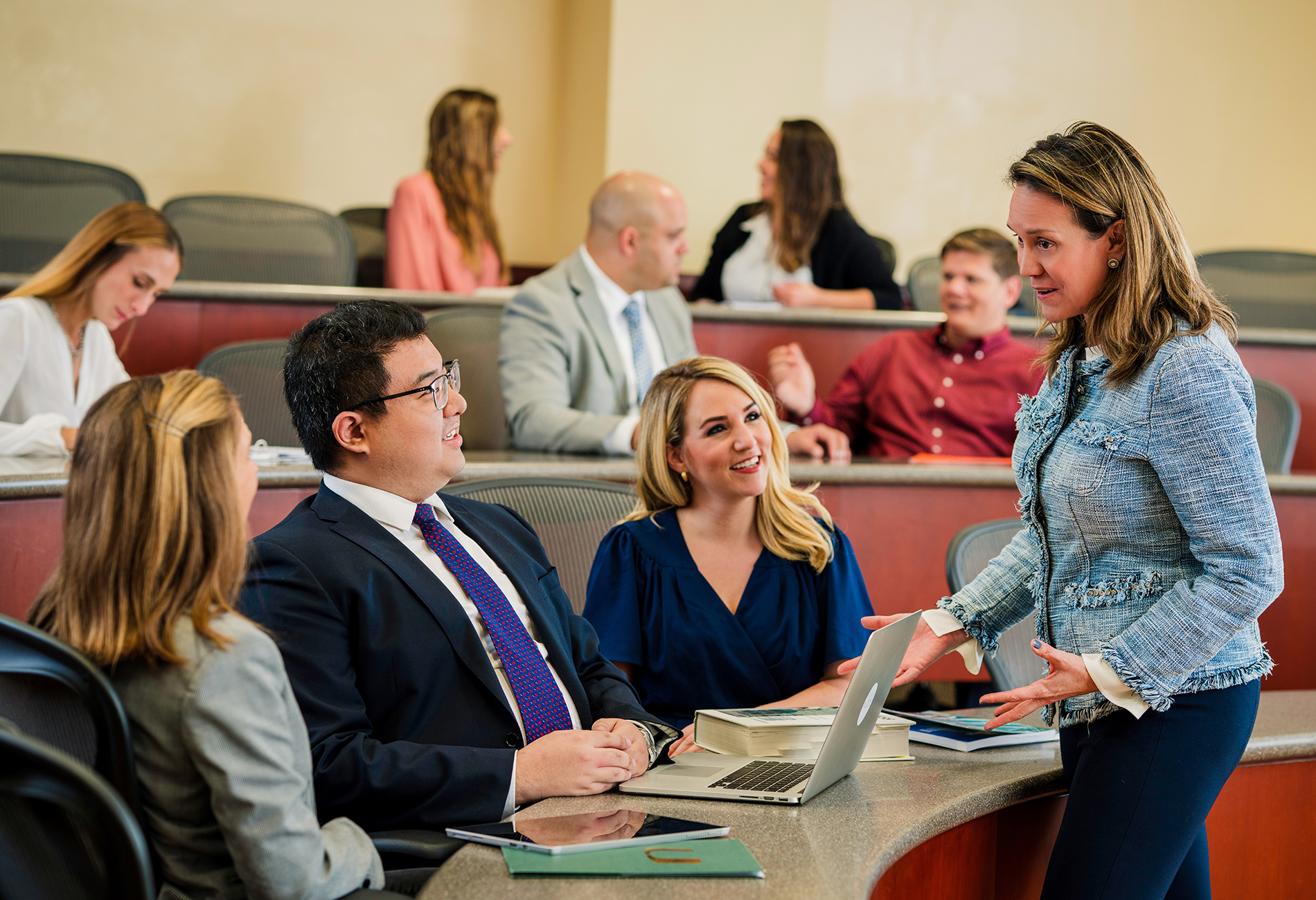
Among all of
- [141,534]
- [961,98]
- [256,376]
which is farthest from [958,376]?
[961,98]

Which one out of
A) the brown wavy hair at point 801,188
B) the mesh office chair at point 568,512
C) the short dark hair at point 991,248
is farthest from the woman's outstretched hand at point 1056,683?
the brown wavy hair at point 801,188

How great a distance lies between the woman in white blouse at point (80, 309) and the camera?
2.75 m

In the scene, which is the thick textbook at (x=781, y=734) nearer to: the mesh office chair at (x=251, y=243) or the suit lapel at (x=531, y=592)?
the suit lapel at (x=531, y=592)

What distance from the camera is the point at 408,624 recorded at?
1402mm

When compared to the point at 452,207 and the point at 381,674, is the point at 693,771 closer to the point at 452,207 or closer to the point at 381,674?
the point at 381,674

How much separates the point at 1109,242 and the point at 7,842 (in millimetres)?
1195

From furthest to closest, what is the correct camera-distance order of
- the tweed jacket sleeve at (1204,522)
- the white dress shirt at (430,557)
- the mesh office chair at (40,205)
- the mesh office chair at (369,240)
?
the mesh office chair at (369,240), the mesh office chair at (40,205), the white dress shirt at (430,557), the tweed jacket sleeve at (1204,522)

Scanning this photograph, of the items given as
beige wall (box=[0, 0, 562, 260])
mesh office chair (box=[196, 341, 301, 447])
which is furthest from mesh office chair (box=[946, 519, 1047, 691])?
beige wall (box=[0, 0, 562, 260])

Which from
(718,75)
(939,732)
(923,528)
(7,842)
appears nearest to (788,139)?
(718,75)

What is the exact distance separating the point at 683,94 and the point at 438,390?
4.35 m

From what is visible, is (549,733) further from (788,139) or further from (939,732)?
(788,139)

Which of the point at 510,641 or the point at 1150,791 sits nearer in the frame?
the point at 1150,791

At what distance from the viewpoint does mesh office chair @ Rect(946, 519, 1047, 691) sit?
206cm

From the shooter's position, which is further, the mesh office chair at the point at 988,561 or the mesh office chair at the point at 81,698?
the mesh office chair at the point at 988,561
